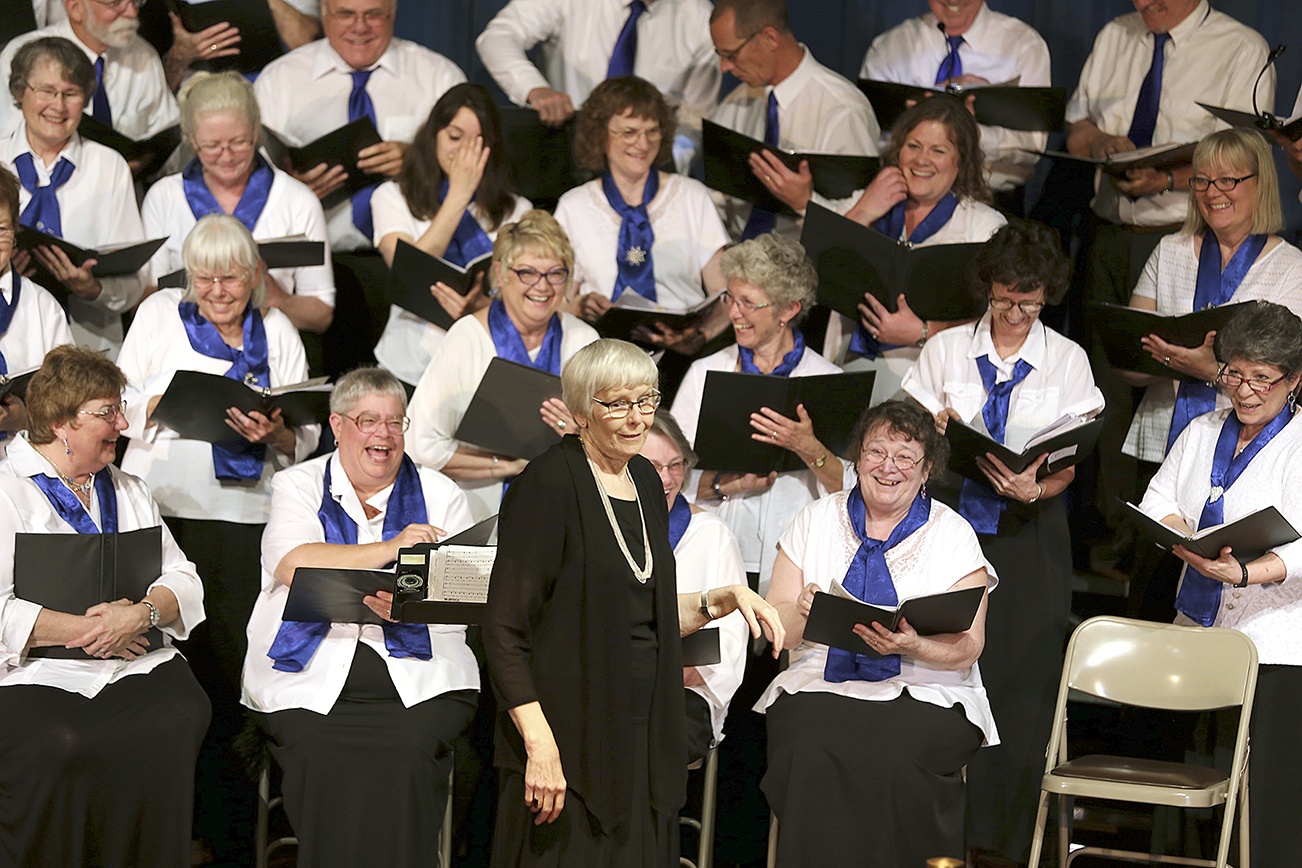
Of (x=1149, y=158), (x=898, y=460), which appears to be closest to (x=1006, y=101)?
(x=1149, y=158)

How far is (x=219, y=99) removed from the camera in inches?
200

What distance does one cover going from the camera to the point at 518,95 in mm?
5953

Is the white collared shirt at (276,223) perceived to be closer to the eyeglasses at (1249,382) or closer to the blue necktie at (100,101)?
the blue necktie at (100,101)

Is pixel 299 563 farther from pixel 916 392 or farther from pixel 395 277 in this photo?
pixel 916 392

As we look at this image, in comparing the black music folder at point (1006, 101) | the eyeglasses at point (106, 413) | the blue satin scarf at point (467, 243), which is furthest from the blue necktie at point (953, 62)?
the eyeglasses at point (106, 413)

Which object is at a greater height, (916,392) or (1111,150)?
(1111,150)

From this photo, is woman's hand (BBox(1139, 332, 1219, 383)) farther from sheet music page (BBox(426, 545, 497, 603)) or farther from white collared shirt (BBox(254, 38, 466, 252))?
white collared shirt (BBox(254, 38, 466, 252))

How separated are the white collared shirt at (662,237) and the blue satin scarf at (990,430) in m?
1.20

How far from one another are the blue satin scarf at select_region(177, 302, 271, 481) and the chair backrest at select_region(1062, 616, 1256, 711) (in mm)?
2531

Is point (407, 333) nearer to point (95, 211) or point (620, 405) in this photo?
point (95, 211)

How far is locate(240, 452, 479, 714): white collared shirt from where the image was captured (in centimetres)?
402

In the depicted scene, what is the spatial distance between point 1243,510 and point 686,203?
2.23 meters

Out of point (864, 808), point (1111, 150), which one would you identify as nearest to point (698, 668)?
point (864, 808)

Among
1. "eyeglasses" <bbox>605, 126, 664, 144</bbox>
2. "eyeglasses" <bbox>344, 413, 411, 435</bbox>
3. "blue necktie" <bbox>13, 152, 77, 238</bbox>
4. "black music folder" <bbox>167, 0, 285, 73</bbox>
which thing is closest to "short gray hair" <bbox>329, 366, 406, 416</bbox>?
"eyeglasses" <bbox>344, 413, 411, 435</bbox>
